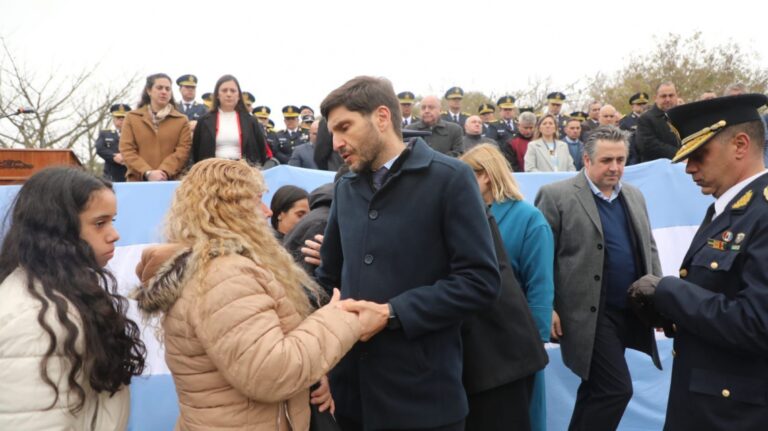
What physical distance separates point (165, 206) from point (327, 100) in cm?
270

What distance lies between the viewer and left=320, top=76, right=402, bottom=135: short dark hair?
2844mm

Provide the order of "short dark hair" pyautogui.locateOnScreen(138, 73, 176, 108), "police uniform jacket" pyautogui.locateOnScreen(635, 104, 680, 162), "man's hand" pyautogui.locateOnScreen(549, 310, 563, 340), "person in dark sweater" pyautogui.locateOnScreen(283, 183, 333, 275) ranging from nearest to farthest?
"person in dark sweater" pyautogui.locateOnScreen(283, 183, 333, 275) < "man's hand" pyautogui.locateOnScreen(549, 310, 563, 340) < "short dark hair" pyautogui.locateOnScreen(138, 73, 176, 108) < "police uniform jacket" pyautogui.locateOnScreen(635, 104, 680, 162)

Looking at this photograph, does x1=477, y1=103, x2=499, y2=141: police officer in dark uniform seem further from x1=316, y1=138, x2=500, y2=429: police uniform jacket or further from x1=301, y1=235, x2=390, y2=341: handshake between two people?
x1=301, y1=235, x2=390, y2=341: handshake between two people

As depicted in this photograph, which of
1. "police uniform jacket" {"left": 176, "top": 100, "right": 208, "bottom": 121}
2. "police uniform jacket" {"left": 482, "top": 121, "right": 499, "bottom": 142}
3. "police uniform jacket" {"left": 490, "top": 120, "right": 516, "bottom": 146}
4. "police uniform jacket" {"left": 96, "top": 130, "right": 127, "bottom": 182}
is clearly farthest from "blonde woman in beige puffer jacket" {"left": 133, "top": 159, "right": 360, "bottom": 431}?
"police uniform jacket" {"left": 482, "top": 121, "right": 499, "bottom": 142}

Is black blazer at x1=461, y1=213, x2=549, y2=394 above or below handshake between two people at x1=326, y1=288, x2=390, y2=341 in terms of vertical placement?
below

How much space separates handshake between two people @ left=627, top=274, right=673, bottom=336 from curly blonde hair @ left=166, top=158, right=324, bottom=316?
4.52 feet

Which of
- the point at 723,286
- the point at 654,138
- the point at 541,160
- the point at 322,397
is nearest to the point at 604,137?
the point at 723,286

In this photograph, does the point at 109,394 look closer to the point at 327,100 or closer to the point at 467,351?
the point at 327,100

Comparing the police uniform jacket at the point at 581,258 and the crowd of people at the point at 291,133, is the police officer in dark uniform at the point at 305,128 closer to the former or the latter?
the crowd of people at the point at 291,133

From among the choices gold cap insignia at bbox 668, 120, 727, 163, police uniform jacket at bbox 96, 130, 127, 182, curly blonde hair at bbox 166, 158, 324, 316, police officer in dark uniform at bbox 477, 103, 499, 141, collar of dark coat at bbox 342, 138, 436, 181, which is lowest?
police uniform jacket at bbox 96, 130, 127, 182

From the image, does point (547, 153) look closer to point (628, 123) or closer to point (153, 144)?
point (628, 123)

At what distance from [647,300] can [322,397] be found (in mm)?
1388

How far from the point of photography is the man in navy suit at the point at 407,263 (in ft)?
8.91

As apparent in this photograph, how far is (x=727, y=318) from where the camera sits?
248 cm
